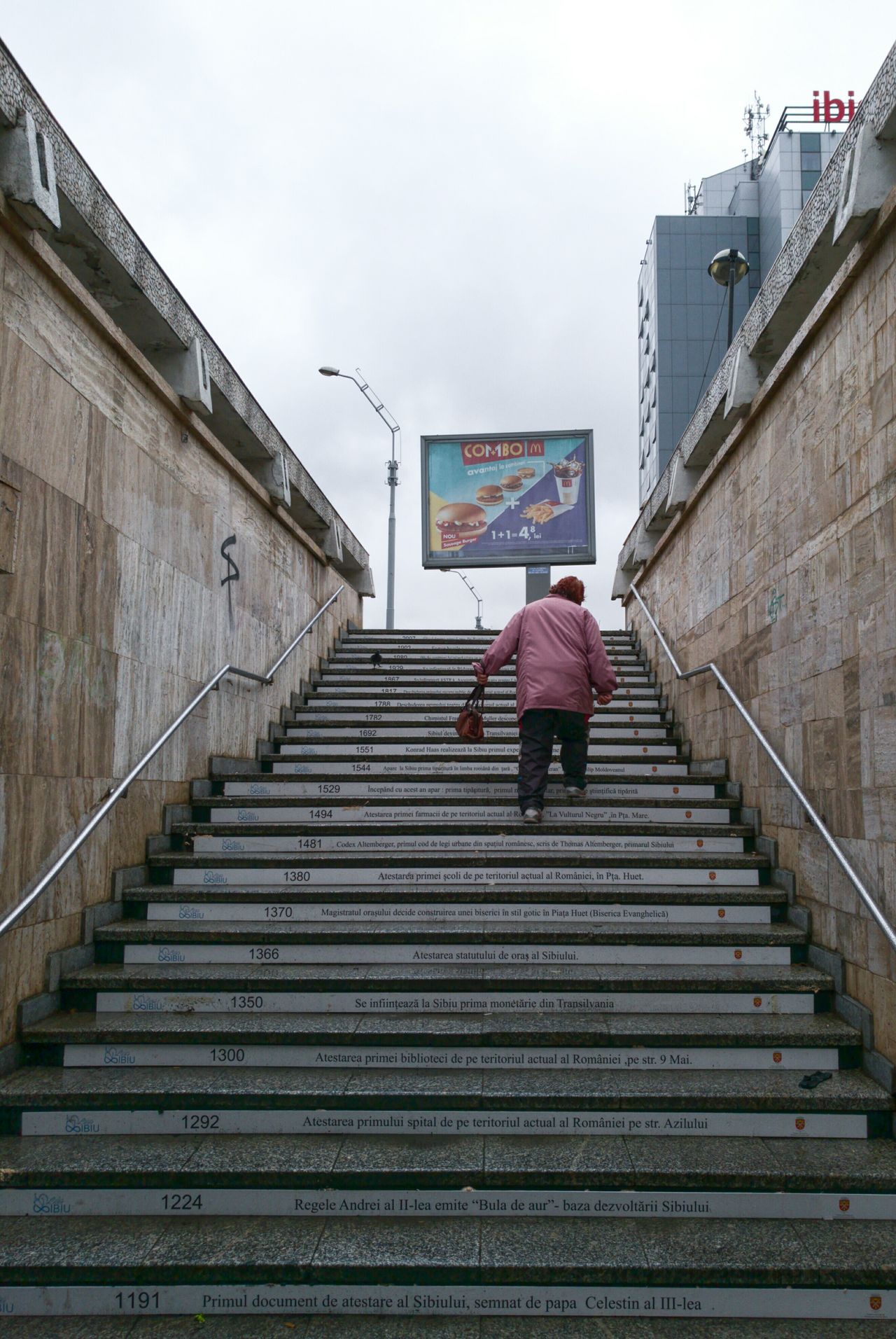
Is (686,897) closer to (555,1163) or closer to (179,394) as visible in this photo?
(555,1163)

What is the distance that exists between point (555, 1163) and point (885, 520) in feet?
8.54

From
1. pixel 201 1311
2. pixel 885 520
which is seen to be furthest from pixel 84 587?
pixel 885 520

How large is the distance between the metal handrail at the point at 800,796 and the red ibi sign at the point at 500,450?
186 inches

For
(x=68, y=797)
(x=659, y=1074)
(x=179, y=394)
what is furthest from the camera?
(x=179, y=394)

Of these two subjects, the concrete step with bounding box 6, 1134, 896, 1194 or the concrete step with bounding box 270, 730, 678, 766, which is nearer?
the concrete step with bounding box 6, 1134, 896, 1194

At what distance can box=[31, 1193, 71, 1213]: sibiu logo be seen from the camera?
10.2ft

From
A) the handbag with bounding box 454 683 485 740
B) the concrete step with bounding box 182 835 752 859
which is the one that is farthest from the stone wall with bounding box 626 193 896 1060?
the handbag with bounding box 454 683 485 740

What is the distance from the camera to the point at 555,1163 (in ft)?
10.3

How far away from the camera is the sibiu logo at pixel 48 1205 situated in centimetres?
310

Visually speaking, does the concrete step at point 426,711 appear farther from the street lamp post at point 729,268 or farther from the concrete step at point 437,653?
the street lamp post at point 729,268

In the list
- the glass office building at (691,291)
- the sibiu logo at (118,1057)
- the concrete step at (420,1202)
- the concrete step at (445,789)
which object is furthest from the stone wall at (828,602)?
the glass office building at (691,291)

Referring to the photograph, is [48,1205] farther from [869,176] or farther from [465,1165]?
[869,176]

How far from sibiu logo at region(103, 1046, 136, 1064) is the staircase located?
0.02 metres

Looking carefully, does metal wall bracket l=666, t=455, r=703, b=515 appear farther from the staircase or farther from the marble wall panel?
the marble wall panel
